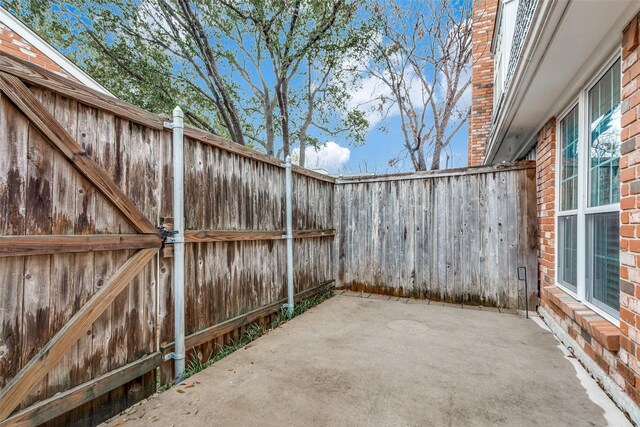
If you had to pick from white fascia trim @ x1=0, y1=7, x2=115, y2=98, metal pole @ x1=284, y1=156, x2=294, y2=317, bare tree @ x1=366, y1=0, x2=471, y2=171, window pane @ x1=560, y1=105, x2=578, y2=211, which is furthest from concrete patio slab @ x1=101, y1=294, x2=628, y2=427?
bare tree @ x1=366, y1=0, x2=471, y2=171

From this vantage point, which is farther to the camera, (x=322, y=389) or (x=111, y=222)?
(x=322, y=389)

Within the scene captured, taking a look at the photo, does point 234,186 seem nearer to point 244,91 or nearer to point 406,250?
point 406,250

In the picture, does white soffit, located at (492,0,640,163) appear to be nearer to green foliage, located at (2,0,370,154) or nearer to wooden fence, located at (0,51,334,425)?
wooden fence, located at (0,51,334,425)

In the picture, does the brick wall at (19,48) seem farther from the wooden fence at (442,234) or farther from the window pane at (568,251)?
the window pane at (568,251)

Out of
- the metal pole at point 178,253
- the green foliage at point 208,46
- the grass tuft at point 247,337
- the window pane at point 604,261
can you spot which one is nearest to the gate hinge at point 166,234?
the metal pole at point 178,253

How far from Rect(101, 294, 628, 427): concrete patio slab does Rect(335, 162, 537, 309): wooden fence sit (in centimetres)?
98

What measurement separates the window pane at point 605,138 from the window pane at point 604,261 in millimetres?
150

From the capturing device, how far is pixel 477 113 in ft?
23.8

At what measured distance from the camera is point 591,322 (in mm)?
2209

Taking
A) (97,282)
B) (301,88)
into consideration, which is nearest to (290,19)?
(301,88)

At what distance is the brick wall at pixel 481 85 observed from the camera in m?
7.16

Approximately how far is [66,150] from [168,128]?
0.75 m

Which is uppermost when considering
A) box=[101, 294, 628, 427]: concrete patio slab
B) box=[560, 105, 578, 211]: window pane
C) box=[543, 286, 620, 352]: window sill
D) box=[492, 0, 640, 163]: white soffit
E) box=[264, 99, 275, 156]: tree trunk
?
box=[264, 99, 275, 156]: tree trunk

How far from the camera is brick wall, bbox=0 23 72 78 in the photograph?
3.64 m
